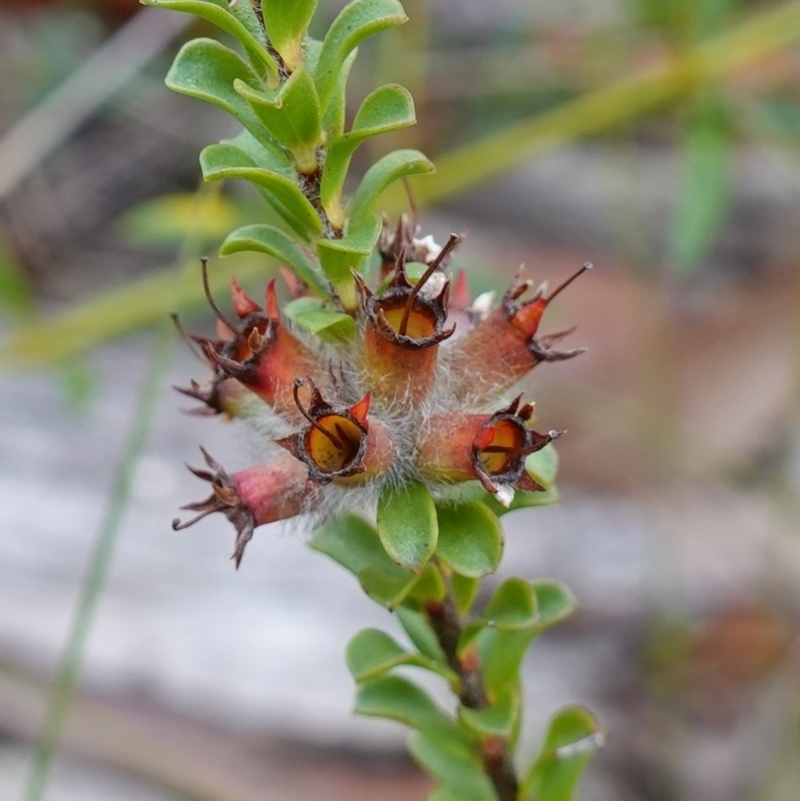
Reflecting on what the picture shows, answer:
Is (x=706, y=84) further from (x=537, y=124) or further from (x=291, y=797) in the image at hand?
(x=291, y=797)

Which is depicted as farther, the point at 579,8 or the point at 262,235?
the point at 579,8

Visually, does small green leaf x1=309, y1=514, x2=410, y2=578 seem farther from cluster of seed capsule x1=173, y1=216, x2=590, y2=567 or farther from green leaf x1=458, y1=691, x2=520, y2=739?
green leaf x1=458, y1=691, x2=520, y2=739

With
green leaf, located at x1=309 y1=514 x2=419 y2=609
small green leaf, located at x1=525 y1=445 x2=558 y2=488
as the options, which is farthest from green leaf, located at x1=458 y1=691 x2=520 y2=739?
small green leaf, located at x1=525 y1=445 x2=558 y2=488

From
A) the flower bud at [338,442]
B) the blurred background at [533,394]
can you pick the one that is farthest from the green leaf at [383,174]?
the blurred background at [533,394]

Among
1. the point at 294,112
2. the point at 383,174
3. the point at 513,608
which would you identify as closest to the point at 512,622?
the point at 513,608

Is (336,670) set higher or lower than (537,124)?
lower

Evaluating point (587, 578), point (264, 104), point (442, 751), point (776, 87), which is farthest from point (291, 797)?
point (776, 87)
